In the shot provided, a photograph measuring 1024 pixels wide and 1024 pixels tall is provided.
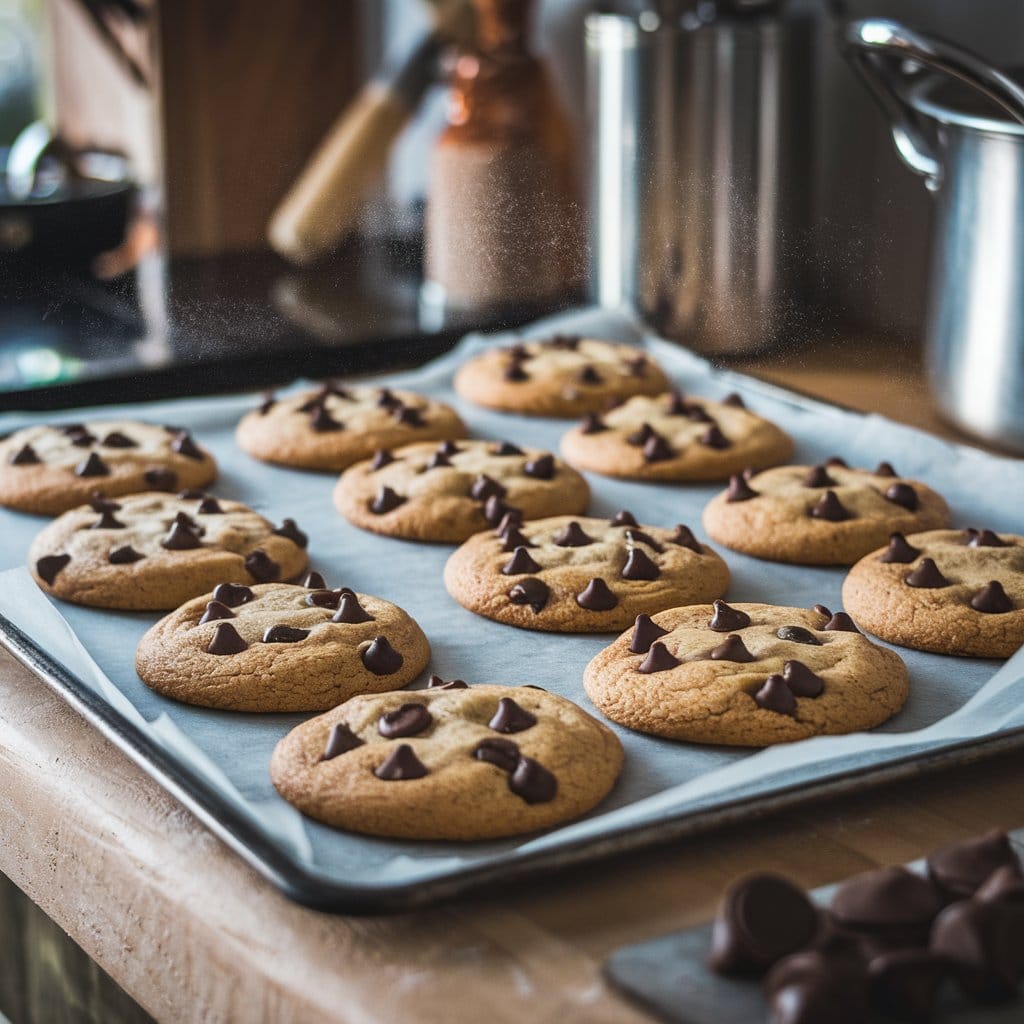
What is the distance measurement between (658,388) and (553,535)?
25.8 inches

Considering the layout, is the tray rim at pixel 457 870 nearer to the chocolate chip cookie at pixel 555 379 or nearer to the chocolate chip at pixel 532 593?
the chocolate chip at pixel 532 593

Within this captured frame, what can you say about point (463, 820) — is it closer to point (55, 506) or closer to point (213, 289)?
point (55, 506)

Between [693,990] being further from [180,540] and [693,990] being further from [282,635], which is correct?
[180,540]

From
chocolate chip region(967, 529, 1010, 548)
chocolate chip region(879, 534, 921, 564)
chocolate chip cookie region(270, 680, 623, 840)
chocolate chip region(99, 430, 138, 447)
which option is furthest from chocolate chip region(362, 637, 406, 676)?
chocolate chip region(99, 430, 138, 447)

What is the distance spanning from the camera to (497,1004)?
0.90 metres

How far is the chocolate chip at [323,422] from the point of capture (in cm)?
205

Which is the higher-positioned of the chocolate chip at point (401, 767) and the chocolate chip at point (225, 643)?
the chocolate chip at point (401, 767)

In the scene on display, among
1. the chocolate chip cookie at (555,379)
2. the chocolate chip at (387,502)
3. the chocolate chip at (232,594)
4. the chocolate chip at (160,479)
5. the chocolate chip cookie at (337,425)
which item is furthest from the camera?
the chocolate chip cookie at (555,379)

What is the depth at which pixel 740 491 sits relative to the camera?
5.93ft

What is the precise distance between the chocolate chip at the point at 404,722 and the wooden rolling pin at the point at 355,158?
Result: 1.64 m

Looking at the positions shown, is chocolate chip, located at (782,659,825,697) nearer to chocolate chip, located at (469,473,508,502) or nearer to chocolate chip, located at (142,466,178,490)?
chocolate chip, located at (469,473,508,502)

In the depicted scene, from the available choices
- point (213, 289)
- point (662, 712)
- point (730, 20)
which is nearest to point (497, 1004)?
point (662, 712)

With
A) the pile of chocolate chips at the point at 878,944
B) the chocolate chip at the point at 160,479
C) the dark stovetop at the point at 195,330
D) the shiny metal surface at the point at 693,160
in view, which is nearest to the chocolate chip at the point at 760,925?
the pile of chocolate chips at the point at 878,944

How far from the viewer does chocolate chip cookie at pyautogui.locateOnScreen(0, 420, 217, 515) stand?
1878mm
